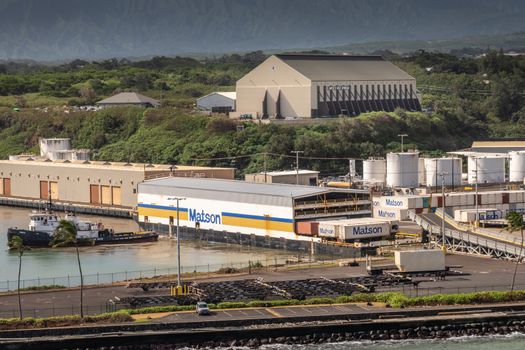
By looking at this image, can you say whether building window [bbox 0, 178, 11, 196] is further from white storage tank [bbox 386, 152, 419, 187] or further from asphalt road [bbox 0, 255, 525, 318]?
asphalt road [bbox 0, 255, 525, 318]

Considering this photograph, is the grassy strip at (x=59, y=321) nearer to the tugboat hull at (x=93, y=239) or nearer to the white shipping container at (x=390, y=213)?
the tugboat hull at (x=93, y=239)

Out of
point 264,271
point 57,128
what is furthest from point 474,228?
point 57,128

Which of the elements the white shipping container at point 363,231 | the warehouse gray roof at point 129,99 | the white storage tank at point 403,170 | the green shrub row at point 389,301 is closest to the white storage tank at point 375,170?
the white storage tank at point 403,170

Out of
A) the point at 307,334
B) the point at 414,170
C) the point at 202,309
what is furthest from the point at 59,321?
the point at 414,170

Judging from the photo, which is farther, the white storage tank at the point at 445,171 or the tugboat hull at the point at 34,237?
the white storage tank at the point at 445,171

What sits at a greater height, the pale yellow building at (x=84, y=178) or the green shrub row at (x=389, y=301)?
the pale yellow building at (x=84, y=178)

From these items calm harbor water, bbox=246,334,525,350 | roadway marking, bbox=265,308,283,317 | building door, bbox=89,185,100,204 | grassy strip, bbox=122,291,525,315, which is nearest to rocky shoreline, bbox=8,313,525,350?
calm harbor water, bbox=246,334,525,350

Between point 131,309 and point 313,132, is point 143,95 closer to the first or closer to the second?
point 313,132

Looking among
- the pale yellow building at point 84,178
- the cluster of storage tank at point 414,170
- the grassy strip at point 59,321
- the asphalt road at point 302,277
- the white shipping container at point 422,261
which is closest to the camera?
the grassy strip at point 59,321
